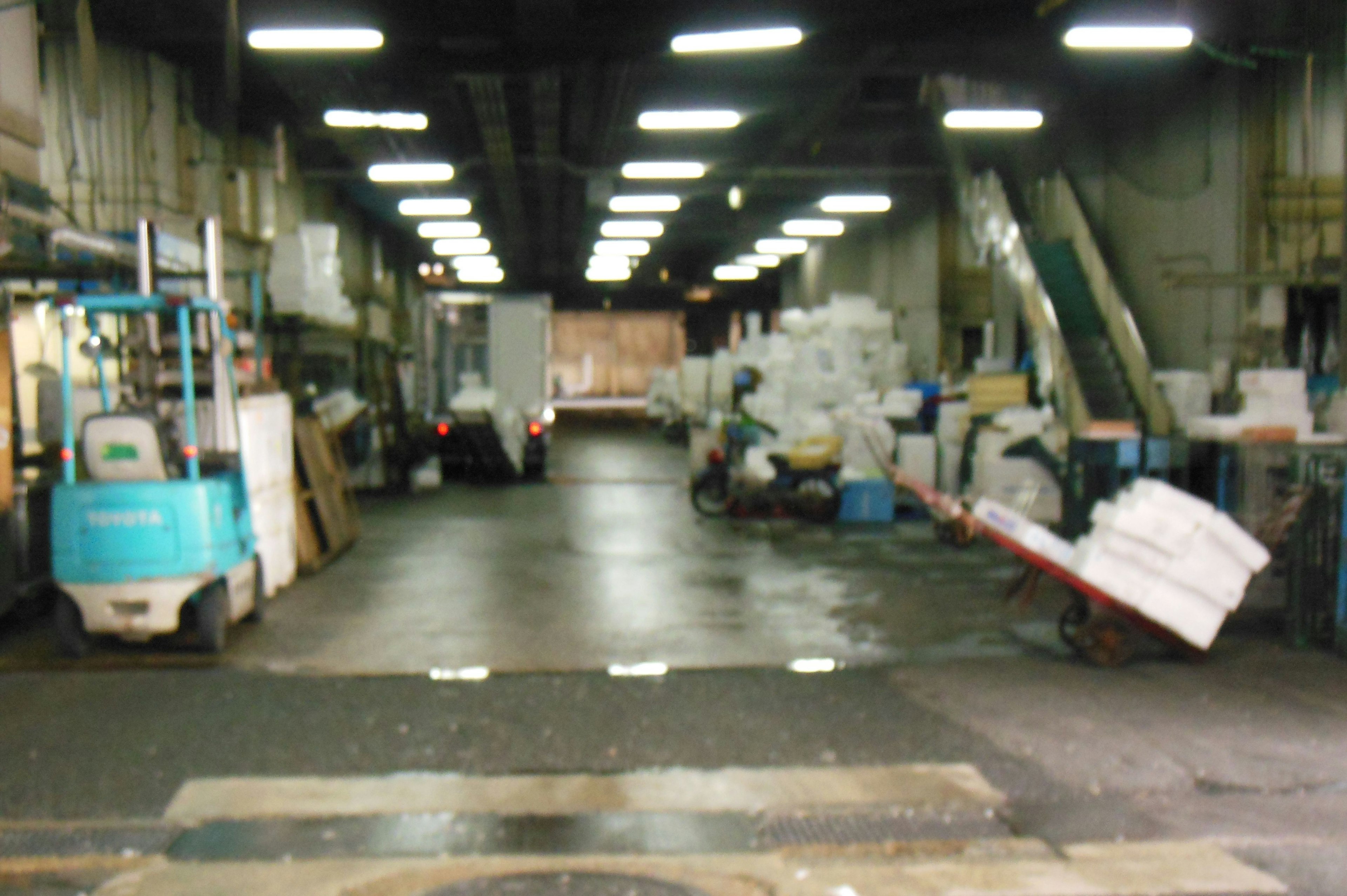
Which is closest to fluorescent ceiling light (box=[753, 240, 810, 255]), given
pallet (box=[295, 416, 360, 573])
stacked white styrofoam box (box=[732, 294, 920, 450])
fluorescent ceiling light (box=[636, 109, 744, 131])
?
stacked white styrofoam box (box=[732, 294, 920, 450])

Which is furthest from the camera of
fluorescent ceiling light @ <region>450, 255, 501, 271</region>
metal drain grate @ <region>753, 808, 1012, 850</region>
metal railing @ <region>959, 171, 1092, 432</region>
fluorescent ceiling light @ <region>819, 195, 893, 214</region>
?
fluorescent ceiling light @ <region>450, 255, 501, 271</region>

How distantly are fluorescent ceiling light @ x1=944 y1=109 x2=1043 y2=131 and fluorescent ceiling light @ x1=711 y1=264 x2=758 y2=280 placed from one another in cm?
2052

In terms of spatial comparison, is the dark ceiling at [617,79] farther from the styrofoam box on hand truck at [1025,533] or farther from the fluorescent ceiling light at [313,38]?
the styrofoam box on hand truck at [1025,533]

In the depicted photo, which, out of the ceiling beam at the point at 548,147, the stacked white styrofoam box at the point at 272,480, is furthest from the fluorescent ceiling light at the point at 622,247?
the stacked white styrofoam box at the point at 272,480

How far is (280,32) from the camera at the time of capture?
1024cm

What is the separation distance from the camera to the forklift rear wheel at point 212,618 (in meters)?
7.38

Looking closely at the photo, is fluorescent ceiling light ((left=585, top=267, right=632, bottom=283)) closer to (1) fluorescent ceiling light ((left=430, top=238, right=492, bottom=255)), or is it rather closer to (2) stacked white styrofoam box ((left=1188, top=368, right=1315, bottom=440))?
(1) fluorescent ceiling light ((left=430, top=238, right=492, bottom=255))

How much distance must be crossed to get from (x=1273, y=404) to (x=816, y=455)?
18.1ft

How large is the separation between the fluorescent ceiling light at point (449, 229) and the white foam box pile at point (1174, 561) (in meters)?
19.6

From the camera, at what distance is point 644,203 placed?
73.2ft

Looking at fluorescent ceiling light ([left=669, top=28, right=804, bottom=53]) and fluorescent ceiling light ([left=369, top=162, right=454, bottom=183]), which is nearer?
fluorescent ceiling light ([left=669, top=28, right=804, bottom=53])

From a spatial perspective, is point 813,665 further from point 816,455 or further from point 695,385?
point 695,385

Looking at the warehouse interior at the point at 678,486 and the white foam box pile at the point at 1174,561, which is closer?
the warehouse interior at the point at 678,486

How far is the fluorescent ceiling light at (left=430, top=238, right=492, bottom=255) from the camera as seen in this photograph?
92.3ft
